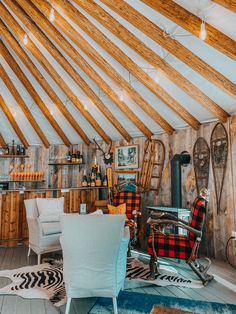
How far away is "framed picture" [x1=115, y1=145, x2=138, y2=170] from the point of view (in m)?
6.29

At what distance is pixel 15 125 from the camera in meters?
6.44

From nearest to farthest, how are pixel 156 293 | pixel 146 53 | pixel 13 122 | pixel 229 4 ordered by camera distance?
pixel 229 4, pixel 156 293, pixel 146 53, pixel 13 122

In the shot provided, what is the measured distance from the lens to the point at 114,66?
13.9ft

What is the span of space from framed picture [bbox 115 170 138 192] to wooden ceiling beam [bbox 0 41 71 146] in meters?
1.99

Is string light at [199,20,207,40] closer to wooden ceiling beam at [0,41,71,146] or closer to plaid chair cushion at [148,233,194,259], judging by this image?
plaid chair cushion at [148,233,194,259]

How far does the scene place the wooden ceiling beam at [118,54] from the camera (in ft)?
11.0

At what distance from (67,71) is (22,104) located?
1.88 metres

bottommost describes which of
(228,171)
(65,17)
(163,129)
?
(228,171)

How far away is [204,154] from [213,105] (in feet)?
3.51

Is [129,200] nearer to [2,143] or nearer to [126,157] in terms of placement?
[126,157]

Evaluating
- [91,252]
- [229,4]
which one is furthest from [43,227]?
[229,4]

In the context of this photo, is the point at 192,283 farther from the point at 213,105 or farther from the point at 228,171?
the point at 213,105

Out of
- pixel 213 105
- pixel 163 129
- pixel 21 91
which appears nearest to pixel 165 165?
pixel 163 129

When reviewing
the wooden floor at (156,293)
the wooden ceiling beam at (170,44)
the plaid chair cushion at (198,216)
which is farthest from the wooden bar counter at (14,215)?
the wooden ceiling beam at (170,44)
